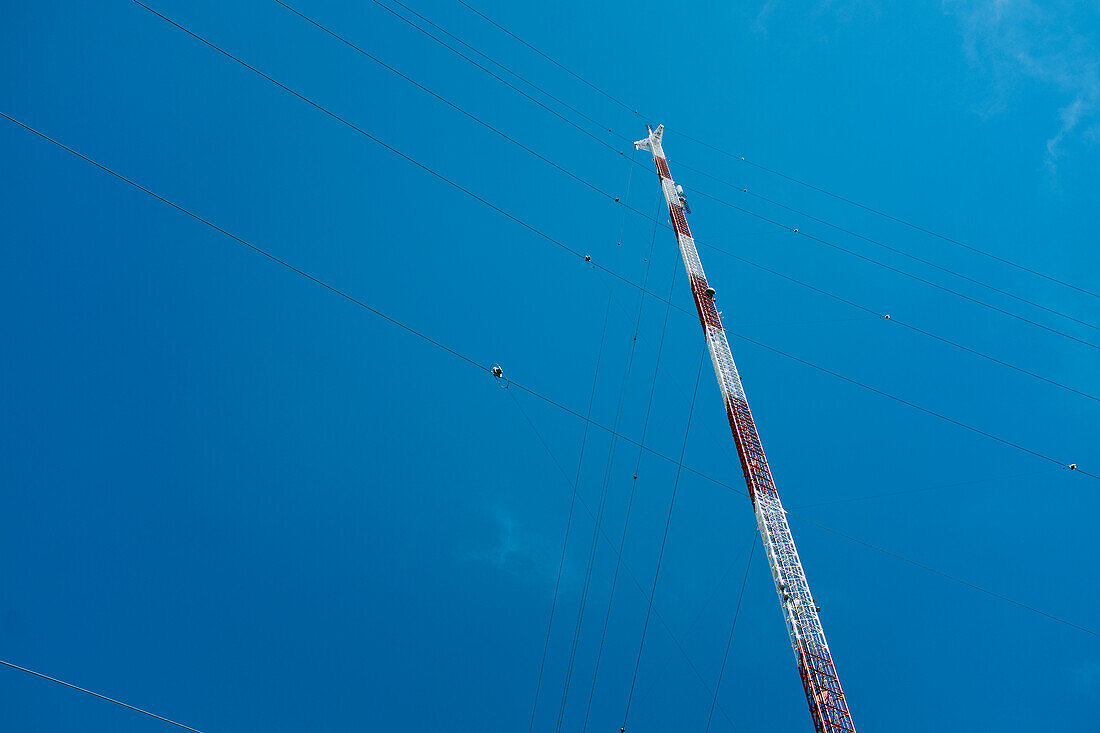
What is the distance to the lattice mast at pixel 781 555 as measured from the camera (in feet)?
69.7

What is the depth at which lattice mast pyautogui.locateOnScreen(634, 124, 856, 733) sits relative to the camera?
21.2m

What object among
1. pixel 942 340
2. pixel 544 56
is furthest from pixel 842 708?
pixel 544 56

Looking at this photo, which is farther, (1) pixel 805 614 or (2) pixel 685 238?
(2) pixel 685 238

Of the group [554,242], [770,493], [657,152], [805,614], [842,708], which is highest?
[554,242]

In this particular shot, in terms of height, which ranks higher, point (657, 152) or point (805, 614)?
point (657, 152)

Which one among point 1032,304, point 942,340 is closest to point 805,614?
point 942,340

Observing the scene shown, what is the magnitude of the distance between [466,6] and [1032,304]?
5905 cm

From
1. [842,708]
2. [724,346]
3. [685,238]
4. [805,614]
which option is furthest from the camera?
[685,238]

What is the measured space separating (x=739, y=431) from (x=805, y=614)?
7921mm

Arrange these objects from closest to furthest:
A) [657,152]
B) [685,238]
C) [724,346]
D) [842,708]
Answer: [842,708] < [724,346] < [685,238] < [657,152]

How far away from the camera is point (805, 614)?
75.4ft

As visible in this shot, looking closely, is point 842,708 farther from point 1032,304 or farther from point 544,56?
point 544,56

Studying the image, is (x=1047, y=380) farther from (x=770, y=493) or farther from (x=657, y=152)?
(x=770, y=493)

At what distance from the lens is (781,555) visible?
24375 mm
